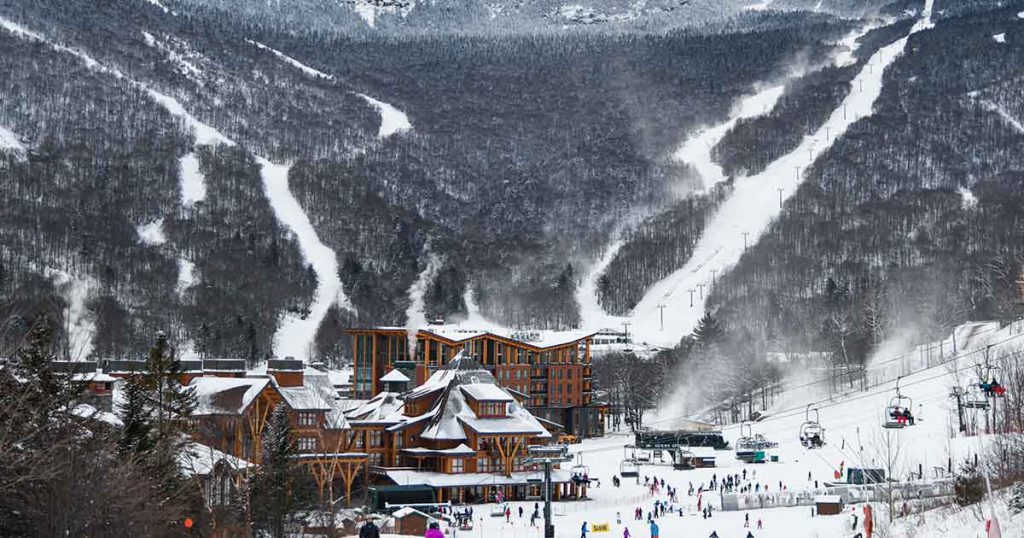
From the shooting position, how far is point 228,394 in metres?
70.6

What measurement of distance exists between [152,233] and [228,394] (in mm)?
→ 119889

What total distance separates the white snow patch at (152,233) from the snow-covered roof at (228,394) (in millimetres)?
112485

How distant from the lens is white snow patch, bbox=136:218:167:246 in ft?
594

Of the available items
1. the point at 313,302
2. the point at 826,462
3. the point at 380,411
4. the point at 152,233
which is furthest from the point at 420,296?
the point at 826,462

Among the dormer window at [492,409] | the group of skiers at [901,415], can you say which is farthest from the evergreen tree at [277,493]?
the group of skiers at [901,415]

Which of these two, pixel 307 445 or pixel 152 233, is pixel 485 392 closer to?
pixel 307 445

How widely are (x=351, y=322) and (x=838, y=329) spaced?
6998 centimetres

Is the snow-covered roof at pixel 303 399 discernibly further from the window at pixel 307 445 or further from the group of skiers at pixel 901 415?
the group of skiers at pixel 901 415

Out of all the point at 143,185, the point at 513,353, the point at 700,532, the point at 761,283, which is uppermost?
the point at 143,185

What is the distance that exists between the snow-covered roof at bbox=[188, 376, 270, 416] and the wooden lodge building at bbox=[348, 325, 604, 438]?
26.7m

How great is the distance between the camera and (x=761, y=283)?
559ft

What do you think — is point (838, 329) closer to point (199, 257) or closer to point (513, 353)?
point (513, 353)

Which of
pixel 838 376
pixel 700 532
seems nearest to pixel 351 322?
pixel 838 376

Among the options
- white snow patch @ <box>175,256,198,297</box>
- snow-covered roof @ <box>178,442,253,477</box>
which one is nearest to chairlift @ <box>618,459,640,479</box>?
snow-covered roof @ <box>178,442,253,477</box>
